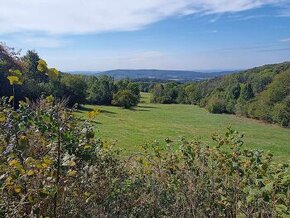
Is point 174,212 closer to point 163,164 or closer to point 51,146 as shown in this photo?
point 163,164

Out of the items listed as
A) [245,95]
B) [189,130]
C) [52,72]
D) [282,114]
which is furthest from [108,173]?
[245,95]

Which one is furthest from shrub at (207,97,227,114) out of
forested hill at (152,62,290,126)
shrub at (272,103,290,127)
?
shrub at (272,103,290,127)

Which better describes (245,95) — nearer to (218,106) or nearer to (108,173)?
(218,106)

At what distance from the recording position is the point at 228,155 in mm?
3197

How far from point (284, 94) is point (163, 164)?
54.0 metres

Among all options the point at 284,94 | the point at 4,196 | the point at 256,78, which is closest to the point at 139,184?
the point at 4,196

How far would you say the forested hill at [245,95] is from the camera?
178ft

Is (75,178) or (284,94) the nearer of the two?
(75,178)

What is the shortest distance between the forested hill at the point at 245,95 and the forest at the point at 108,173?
51.7 m

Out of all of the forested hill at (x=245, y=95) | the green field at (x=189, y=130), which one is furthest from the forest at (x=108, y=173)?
the forested hill at (x=245, y=95)

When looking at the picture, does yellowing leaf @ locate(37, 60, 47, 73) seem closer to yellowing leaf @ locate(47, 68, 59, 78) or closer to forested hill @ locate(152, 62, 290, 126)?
yellowing leaf @ locate(47, 68, 59, 78)

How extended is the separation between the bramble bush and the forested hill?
170 feet

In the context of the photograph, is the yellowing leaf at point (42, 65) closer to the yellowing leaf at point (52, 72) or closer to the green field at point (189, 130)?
the yellowing leaf at point (52, 72)

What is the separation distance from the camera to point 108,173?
10.3ft
